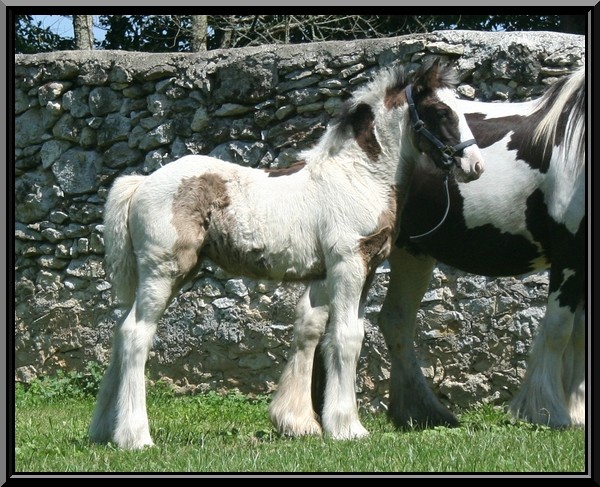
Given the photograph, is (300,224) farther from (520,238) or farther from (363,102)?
(520,238)

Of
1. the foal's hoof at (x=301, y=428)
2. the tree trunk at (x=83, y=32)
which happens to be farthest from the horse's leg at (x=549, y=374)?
the tree trunk at (x=83, y=32)

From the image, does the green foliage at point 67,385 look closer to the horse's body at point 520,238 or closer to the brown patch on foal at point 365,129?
the horse's body at point 520,238

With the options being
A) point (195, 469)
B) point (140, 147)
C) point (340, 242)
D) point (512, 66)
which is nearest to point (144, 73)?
point (140, 147)

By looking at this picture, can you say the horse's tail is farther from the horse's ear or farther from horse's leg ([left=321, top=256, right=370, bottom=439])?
the horse's ear

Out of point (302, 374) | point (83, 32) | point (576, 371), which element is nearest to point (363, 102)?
point (302, 374)

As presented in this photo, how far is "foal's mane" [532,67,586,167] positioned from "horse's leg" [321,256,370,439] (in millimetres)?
1426

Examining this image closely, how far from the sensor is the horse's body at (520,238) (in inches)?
227

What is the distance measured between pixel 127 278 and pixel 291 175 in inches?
44.5

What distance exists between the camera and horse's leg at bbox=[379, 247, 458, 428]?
6.37m

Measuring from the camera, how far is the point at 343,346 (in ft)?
18.0

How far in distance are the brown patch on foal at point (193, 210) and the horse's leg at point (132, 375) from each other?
179 millimetres

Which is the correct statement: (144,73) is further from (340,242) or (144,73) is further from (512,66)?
(340,242)

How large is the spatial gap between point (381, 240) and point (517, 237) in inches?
39.5

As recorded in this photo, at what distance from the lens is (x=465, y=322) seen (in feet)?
25.2
